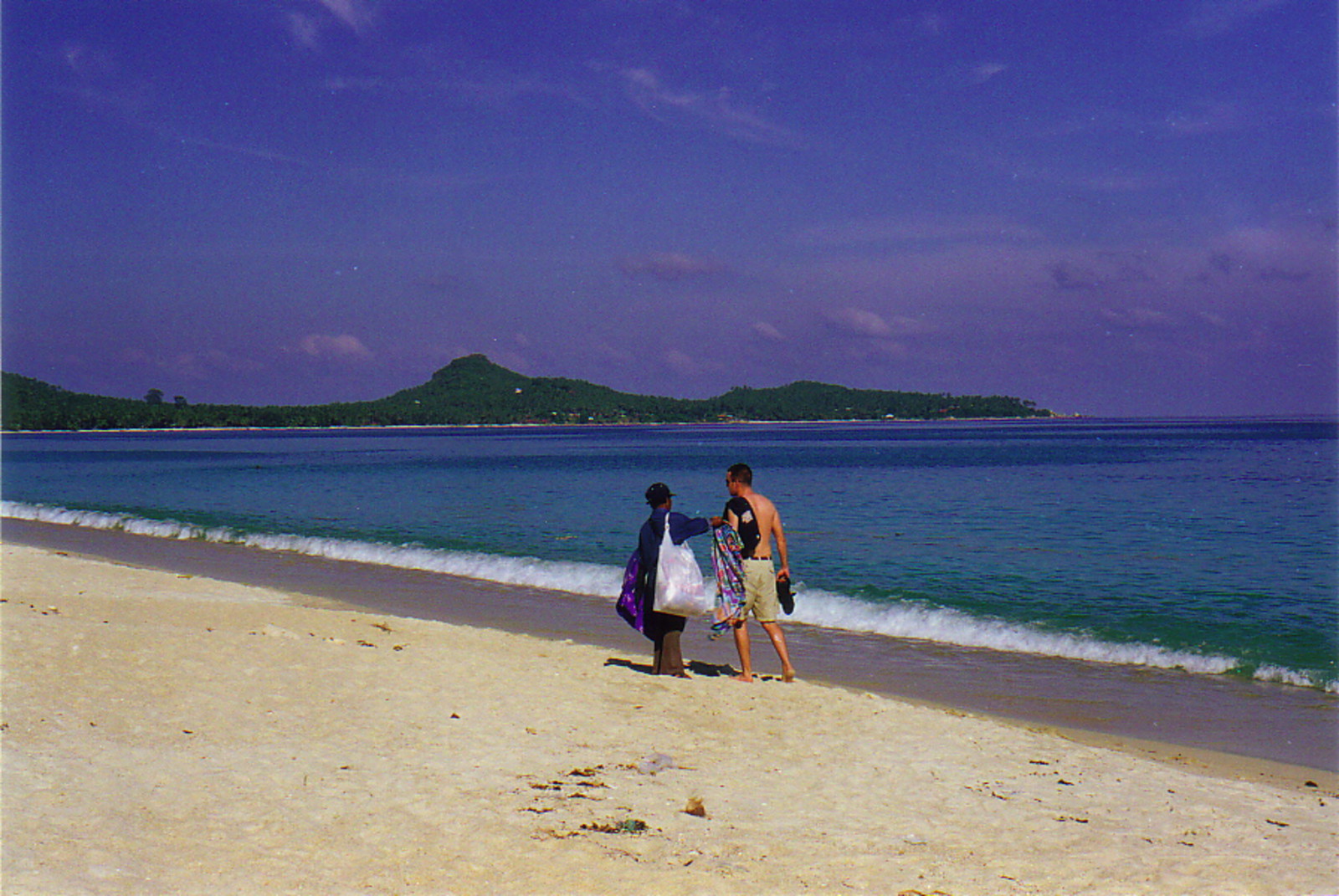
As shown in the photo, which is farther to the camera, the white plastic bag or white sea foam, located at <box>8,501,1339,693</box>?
white sea foam, located at <box>8,501,1339,693</box>

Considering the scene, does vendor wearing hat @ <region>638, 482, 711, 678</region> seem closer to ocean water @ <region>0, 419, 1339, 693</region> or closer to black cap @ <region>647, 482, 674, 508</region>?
black cap @ <region>647, 482, 674, 508</region>

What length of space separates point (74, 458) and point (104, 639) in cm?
7864

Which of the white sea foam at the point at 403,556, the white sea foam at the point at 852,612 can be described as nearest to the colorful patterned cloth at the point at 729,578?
the white sea foam at the point at 852,612

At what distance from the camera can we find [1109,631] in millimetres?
13016

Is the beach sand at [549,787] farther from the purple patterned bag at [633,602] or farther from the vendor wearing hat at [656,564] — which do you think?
the purple patterned bag at [633,602]

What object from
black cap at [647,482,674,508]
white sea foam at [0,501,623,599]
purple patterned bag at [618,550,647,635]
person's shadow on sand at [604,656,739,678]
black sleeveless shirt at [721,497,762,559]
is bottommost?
white sea foam at [0,501,623,599]

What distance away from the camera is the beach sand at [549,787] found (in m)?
4.70

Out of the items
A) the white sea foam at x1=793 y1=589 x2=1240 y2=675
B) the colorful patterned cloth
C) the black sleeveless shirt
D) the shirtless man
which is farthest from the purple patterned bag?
the white sea foam at x1=793 y1=589 x2=1240 y2=675

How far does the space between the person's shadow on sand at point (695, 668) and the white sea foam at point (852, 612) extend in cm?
422

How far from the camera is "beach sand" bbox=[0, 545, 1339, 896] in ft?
15.4

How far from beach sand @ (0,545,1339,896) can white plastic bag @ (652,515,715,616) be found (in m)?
0.77

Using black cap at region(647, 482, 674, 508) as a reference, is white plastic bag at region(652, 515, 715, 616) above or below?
below

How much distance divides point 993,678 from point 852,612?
392cm

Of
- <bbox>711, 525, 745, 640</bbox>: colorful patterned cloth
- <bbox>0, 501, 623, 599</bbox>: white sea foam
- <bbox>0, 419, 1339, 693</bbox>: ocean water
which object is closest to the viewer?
<bbox>711, 525, 745, 640</bbox>: colorful patterned cloth
